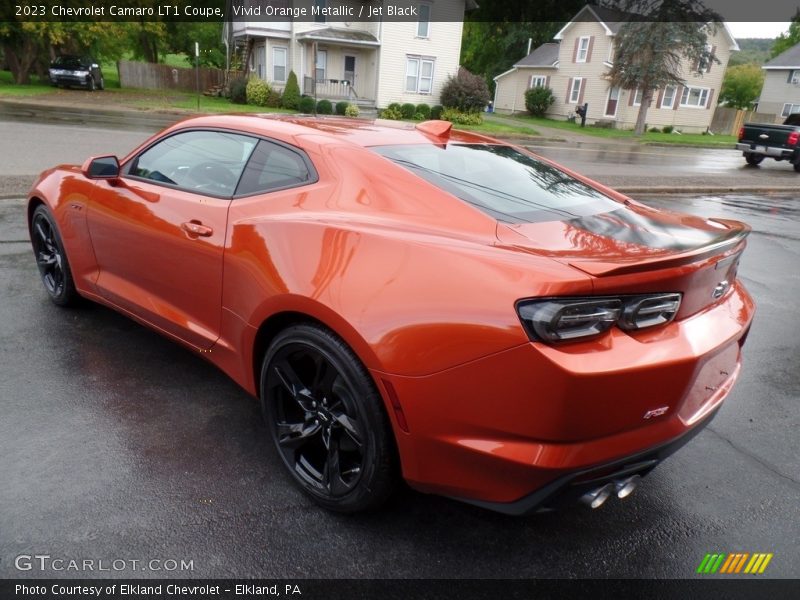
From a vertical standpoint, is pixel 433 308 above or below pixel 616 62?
below

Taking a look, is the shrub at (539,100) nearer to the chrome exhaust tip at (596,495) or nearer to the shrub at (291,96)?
the shrub at (291,96)

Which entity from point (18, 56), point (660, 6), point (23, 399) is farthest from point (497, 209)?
point (660, 6)

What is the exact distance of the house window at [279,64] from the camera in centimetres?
3172

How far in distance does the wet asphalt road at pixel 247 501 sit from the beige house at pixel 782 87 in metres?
53.3

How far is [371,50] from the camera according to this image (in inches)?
1264

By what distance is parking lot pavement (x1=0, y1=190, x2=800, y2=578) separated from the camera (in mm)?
2219

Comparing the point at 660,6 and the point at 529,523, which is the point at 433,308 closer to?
the point at 529,523

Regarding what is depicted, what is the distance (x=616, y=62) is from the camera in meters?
33.8

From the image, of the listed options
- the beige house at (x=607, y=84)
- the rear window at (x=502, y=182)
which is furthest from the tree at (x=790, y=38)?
the rear window at (x=502, y=182)

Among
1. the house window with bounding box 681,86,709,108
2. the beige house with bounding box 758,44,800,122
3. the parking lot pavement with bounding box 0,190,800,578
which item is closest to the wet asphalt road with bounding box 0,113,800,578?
the parking lot pavement with bounding box 0,190,800,578

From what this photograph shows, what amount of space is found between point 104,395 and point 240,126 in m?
1.60

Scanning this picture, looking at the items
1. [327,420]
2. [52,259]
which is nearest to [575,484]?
[327,420]

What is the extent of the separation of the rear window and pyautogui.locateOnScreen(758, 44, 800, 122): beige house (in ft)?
174

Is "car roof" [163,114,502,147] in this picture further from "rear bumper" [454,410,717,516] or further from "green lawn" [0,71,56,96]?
"green lawn" [0,71,56,96]
